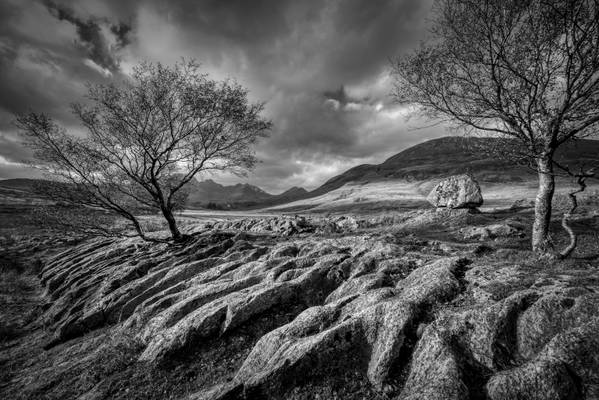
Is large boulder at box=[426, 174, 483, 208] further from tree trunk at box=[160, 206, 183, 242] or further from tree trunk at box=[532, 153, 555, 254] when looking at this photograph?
tree trunk at box=[160, 206, 183, 242]

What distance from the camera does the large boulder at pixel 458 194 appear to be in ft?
115

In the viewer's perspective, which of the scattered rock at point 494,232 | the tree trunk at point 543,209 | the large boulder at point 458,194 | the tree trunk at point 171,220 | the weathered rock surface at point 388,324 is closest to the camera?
the weathered rock surface at point 388,324

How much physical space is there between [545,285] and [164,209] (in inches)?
1102

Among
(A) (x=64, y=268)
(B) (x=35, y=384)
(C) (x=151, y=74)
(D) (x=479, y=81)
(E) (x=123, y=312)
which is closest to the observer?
(B) (x=35, y=384)

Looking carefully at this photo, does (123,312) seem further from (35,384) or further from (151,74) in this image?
(151,74)

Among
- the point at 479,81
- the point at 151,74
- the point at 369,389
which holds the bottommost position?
the point at 369,389

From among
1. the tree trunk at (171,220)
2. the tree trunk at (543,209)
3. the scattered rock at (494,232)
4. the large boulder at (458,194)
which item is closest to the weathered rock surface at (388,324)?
the tree trunk at (543,209)

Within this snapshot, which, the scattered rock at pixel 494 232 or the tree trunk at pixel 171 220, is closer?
the scattered rock at pixel 494 232

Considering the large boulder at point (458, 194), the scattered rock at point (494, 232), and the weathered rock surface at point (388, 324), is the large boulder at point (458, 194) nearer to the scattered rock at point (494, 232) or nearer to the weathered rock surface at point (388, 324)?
the scattered rock at point (494, 232)

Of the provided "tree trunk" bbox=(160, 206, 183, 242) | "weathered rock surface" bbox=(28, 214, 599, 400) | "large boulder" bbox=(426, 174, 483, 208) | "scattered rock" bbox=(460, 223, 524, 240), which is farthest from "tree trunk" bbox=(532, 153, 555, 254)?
"tree trunk" bbox=(160, 206, 183, 242)

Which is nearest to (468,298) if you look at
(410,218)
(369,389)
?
(369,389)

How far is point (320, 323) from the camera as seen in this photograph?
370 inches

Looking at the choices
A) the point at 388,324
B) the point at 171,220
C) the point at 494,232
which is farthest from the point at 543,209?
the point at 171,220

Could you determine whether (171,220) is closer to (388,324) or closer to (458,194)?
(388,324)
